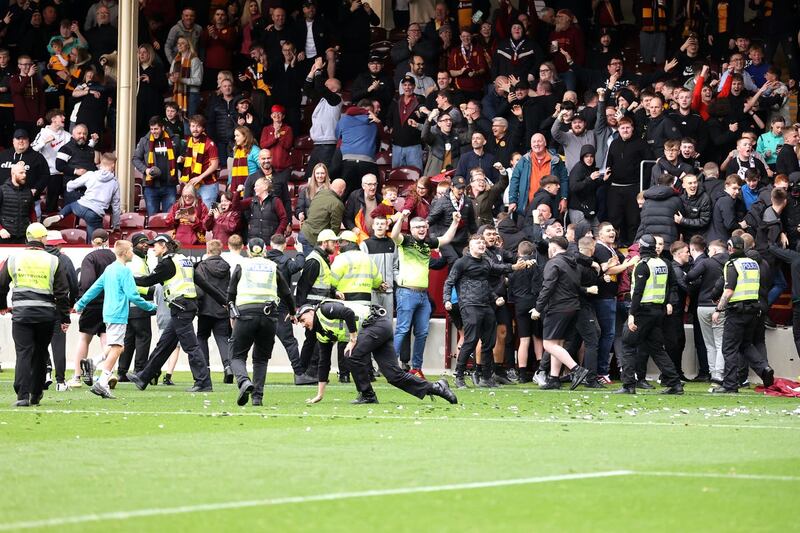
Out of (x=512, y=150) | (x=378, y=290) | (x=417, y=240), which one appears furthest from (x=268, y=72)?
(x=378, y=290)

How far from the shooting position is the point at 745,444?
38.8 feet

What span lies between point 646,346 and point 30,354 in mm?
7758

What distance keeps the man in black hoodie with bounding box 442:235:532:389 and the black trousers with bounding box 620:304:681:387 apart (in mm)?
1918

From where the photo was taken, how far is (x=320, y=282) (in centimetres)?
1906

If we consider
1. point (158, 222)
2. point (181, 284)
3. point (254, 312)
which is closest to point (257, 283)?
point (254, 312)

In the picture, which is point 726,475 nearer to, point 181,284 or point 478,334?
point 478,334

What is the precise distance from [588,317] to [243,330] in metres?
5.75

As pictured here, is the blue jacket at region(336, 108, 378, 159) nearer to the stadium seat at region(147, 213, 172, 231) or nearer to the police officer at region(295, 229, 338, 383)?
the stadium seat at region(147, 213, 172, 231)

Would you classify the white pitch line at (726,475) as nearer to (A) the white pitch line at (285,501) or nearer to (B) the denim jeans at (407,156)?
(A) the white pitch line at (285,501)

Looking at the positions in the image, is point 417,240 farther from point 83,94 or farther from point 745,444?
point 83,94

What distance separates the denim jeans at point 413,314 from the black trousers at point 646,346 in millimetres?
2879

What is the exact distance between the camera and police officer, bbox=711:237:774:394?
725 inches

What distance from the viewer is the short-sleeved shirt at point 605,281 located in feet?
64.9

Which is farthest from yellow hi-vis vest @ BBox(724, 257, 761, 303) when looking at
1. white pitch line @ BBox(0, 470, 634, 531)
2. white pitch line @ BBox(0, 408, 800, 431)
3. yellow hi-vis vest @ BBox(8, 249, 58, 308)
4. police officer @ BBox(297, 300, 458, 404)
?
white pitch line @ BBox(0, 470, 634, 531)
